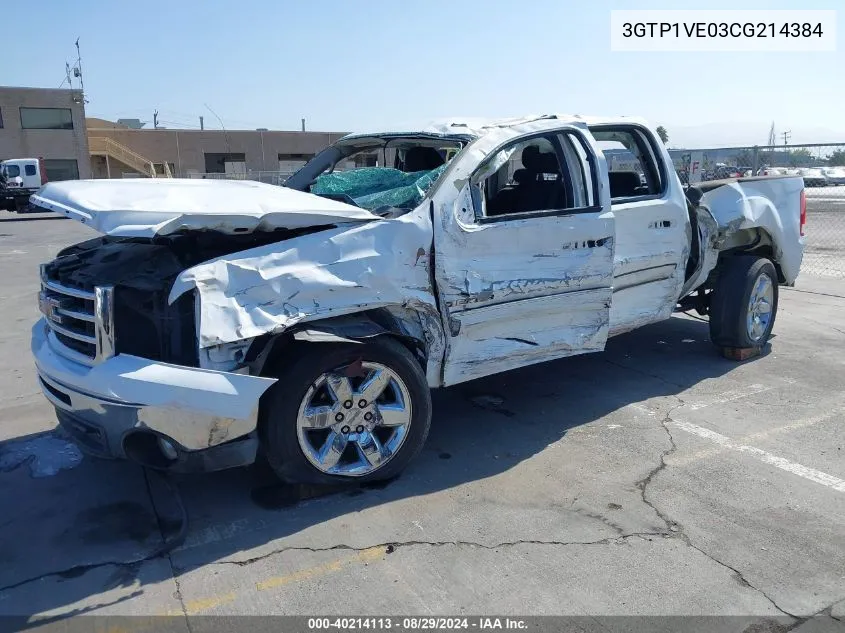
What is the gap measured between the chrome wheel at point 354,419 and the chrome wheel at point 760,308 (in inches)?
146

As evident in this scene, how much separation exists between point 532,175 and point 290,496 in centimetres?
294

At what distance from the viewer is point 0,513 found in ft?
11.8

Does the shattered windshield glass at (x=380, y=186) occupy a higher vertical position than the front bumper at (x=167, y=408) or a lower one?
higher

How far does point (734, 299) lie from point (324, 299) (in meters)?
4.01

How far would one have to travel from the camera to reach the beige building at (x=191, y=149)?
43250 mm

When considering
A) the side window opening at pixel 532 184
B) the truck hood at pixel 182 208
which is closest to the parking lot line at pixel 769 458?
the side window opening at pixel 532 184

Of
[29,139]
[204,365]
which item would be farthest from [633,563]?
[29,139]

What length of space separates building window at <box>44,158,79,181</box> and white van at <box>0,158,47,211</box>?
30.2ft

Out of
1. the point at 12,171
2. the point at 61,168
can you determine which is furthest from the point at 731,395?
the point at 61,168

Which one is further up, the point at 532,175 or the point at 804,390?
the point at 532,175

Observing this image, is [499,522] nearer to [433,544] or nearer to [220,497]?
[433,544]

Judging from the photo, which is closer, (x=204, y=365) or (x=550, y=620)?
(x=550, y=620)

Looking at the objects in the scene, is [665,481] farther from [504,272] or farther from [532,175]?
[532,175]

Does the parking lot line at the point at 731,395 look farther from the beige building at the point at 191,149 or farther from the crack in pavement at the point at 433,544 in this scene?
the beige building at the point at 191,149
